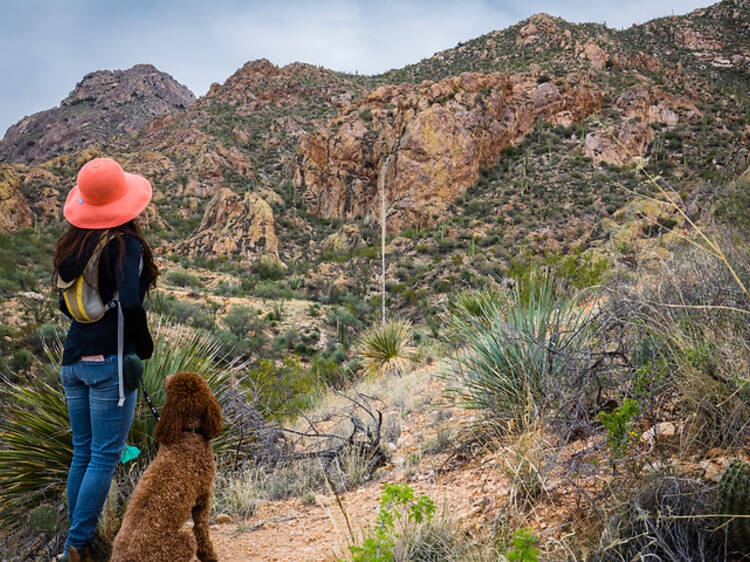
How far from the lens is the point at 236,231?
97.1ft

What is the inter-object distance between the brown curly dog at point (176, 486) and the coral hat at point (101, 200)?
97 centimetres

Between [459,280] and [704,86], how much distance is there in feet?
106

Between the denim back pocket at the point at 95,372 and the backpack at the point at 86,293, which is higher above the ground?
the backpack at the point at 86,293

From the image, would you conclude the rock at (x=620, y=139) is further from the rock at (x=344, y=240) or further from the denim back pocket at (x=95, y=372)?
the denim back pocket at (x=95, y=372)

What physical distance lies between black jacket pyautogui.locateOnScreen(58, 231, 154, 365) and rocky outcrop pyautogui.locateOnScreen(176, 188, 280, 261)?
88.6 ft

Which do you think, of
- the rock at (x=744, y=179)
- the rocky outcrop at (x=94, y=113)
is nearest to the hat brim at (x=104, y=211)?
the rock at (x=744, y=179)

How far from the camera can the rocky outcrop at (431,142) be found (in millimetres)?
32812

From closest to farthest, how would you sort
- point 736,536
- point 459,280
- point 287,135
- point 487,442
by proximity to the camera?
point 736,536, point 487,442, point 459,280, point 287,135

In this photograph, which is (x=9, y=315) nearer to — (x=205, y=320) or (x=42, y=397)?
(x=205, y=320)

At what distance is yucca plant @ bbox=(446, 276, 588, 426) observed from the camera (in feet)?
10.2

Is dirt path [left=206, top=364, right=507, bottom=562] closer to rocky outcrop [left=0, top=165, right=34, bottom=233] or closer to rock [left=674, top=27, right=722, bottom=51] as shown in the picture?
rocky outcrop [left=0, top=165, right=34, bottom=233]

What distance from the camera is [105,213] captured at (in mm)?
2283

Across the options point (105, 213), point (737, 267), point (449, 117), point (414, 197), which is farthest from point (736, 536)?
point (449, 117)

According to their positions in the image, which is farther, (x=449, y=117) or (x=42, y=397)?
(x=449, y=117)
